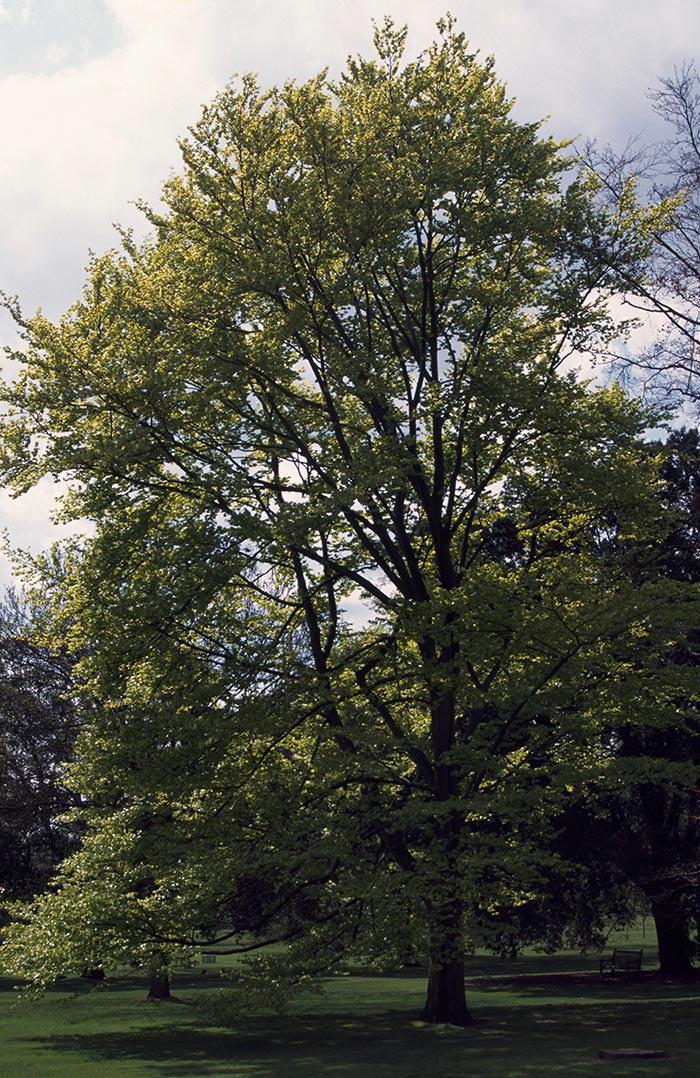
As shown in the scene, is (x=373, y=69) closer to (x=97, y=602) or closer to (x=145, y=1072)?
(x=97, y=602)

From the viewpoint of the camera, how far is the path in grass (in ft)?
56.0

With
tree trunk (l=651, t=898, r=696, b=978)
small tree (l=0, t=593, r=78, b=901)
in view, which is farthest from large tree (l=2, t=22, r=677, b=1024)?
small tree (l=0, t=593, r=78, b=901)

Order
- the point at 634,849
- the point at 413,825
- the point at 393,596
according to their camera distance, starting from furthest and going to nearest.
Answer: the point at 634,849, the point at 393,596, the point at 413,825

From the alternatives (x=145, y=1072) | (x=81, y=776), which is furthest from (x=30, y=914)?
(x=145, y=1072)

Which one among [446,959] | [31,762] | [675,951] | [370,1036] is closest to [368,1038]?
[370,1036]

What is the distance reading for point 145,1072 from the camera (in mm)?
17719

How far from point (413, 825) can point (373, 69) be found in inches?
620

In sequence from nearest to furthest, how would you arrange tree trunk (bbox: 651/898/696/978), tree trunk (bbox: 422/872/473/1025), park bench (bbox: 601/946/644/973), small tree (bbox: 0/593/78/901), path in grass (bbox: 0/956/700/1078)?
path in grass (bbox: 0/956/700/1078), tree trunk (bbox: 422/872/473/1025), tree trunk (bbox: 651/898/696/978), park bench (bbox: 601/946/644/973), small tree (bbox: 0/593/78/901)

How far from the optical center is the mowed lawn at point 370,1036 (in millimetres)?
17141

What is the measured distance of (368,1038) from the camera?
21.5 metres

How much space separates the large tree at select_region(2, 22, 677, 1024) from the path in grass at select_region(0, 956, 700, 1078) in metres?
1.97

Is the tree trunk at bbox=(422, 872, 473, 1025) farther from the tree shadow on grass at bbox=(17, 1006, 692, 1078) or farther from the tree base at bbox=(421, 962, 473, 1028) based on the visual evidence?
the tree shadow on grass at bbox=(17, 1006, 692, 1078)

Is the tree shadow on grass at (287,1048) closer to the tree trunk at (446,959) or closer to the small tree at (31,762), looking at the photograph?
the tree trunk at (446,959)

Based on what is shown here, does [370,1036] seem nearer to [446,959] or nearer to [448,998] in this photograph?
[448,998]
